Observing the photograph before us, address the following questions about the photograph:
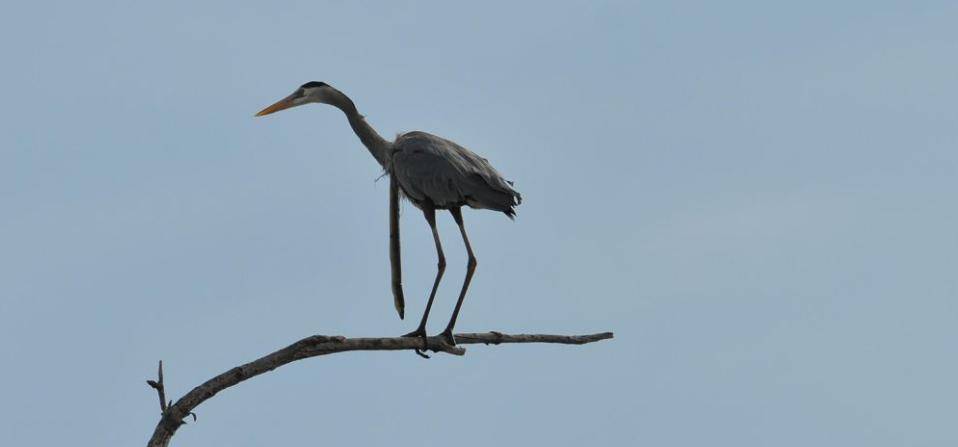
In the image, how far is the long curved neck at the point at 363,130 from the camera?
1730 cm

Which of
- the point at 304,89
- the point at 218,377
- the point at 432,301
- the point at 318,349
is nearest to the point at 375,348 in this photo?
the point at 318,349

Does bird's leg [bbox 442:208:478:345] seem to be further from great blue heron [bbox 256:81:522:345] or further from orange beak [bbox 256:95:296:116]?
orange beak [bbox 256:95:296:116]

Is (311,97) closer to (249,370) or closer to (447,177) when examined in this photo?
(447,177)

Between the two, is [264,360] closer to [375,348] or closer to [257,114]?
[375,348]

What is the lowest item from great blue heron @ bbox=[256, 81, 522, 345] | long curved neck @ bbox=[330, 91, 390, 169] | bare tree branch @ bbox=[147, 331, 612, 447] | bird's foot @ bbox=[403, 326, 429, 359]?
bare tree branch @ bbox=[147, 331, 612, 447]

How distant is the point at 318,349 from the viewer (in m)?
11.6

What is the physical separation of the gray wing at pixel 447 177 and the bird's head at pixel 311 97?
132 centimetres

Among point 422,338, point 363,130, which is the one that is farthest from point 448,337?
point 363,130

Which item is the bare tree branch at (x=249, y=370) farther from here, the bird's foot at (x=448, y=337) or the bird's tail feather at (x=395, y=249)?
the bird's tail feather at (x=395, y=249)

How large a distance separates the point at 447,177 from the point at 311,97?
8.49 ft

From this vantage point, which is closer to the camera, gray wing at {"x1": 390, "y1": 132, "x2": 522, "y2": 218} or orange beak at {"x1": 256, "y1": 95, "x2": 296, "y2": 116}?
gray wing at {"x1": 390, "y1": 132, "x2": 522, "y2": 218}

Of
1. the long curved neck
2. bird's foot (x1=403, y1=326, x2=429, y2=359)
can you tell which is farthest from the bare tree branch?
the long curved neck

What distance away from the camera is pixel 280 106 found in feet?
58.0

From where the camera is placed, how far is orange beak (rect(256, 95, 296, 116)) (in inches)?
695
